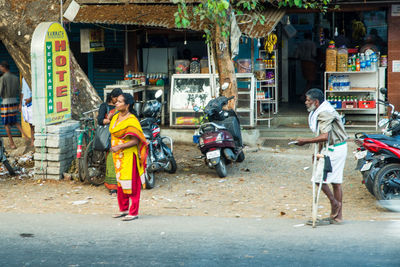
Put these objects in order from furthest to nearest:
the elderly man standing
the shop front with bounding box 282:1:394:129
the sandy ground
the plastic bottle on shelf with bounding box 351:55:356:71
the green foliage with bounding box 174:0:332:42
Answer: the plastic bottle on shelf with bounding box 351:55:356:71, the shop front with bounding box 282:1:394:129, the green foliage with bounding box 174:0:332:42, the sandy ground, the elderly man standing

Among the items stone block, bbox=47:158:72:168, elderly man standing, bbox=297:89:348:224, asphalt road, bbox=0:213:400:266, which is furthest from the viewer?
stone block, bbox=47:158:72:168

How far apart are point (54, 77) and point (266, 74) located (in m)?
6.08

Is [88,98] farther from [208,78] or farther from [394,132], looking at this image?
[394,132]

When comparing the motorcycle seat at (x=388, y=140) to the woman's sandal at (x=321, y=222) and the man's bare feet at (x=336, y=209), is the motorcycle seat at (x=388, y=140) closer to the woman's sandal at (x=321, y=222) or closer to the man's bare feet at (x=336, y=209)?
the man's bare feet at (x=336, y=209)

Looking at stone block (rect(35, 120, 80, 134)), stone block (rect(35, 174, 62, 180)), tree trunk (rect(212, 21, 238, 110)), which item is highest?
tree trunk (rect(212, 21, 238, 110))

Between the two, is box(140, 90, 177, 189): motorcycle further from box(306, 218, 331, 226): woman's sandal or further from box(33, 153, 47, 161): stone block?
box(306, 218, 331, 226): woman's sandal

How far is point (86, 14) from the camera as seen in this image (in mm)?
13672

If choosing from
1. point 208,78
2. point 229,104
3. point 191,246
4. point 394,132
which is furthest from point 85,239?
point 208,78

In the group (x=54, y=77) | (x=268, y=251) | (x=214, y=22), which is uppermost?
(x=214, y=22)

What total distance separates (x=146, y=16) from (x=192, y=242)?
25.1 feet

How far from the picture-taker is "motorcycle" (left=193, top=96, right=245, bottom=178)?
9.98 m

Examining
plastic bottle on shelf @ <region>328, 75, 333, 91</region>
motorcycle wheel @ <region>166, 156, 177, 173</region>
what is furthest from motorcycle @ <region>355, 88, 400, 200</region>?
plastic bottle on shelf @ <region>328, 75, 333, 91</region>

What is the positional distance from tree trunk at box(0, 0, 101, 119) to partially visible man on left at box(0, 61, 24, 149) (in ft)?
5.94

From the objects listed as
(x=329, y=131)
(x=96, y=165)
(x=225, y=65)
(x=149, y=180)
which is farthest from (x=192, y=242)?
(x=225, y=65)
